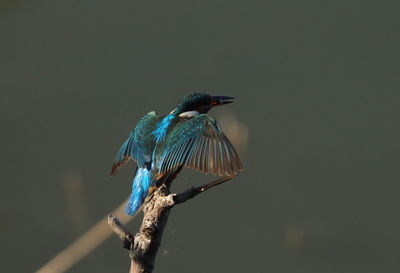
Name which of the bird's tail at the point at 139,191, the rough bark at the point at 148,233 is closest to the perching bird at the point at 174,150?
the bird's tail at the point at 139,191

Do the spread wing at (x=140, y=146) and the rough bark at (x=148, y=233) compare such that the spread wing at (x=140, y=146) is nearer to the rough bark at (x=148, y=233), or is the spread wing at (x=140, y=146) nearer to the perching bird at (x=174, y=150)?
the perching bird at (x=174, y=150)

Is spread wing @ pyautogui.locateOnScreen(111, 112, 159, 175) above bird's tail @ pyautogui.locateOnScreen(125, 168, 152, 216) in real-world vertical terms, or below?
above

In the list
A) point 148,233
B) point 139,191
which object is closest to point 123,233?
point 148,233

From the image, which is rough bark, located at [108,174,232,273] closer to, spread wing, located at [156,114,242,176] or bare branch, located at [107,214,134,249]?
bare branch, located at [107,214,134,249]

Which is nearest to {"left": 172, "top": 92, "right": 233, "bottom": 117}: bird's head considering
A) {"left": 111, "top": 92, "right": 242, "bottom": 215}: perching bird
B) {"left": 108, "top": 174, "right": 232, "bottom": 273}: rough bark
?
{"left": 111, "top": 92, "right": 242, "bottom": 215}: perching bird

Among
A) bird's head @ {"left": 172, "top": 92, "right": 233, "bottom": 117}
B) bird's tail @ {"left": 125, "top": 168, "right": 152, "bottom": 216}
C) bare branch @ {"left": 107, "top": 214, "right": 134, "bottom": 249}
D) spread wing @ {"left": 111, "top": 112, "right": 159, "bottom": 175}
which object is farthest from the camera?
bird's head @ {"left": 172, "top": 92, "right": 233, "bottom": 117}

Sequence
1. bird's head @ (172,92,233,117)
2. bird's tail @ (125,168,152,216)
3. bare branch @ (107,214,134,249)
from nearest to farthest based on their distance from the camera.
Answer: bare branch @ (107,214,134,249) < bird's tail @ (125,168,152,216) < bird's head @ (172,92,233,117)
